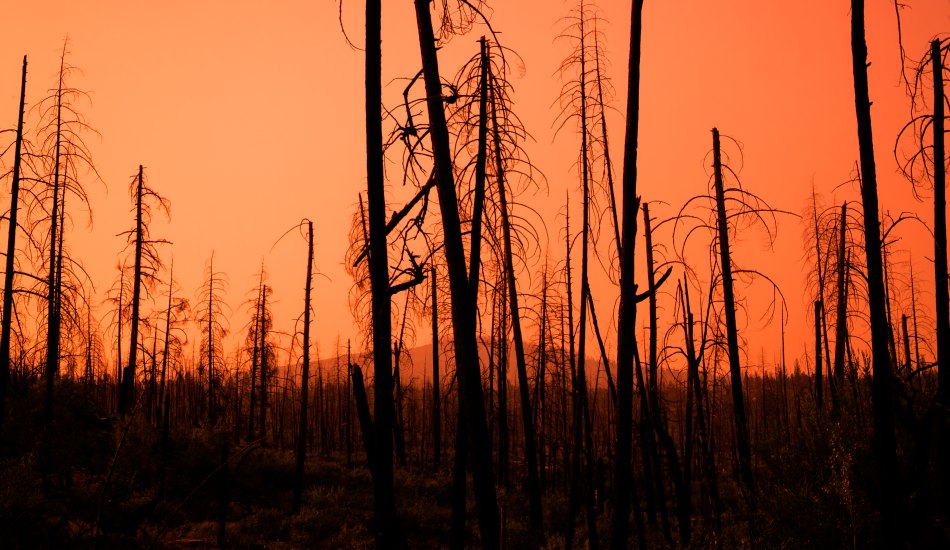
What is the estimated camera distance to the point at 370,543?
15422mm

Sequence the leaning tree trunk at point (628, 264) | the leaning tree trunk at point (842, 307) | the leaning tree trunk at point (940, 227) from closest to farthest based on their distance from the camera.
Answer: the leaning tree trunk at point (628, 264) → the leaning tree trunk at point (940, 227) → the leaning tree trunk at point (842, 307)

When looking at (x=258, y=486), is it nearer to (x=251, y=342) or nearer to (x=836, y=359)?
(x=251, y=342)

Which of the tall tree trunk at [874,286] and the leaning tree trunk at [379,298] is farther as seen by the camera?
the tall tree trunk at [874,286]

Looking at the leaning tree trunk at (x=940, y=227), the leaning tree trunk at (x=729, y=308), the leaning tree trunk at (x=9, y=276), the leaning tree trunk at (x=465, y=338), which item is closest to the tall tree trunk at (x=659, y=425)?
the leaning tree trunk at (x=729, y=308)

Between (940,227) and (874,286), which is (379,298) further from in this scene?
(940,227)

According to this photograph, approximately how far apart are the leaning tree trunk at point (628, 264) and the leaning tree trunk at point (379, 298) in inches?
74.8

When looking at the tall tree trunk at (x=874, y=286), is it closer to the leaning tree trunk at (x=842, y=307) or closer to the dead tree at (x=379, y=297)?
the dead tree at (x=379, y=297)

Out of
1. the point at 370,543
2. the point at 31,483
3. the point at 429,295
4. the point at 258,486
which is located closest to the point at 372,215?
the point at 429,295

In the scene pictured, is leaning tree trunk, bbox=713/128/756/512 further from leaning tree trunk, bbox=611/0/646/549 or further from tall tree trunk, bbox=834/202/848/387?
leaning tree trunk, bbox=611/0/646/549

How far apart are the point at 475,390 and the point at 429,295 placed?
150cm

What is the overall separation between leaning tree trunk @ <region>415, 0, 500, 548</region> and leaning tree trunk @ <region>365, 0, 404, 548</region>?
34 cm

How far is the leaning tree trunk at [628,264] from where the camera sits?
4828 millimetres

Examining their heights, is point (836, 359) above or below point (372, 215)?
below

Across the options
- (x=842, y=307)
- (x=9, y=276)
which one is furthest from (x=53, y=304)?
(x=842, y=307)
